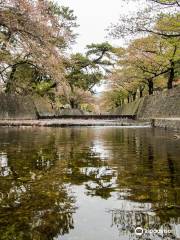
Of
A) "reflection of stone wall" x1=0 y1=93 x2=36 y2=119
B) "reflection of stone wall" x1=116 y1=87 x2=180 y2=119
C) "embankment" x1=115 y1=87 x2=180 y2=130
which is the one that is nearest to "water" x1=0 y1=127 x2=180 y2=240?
"embankment" x1=115 y1=87 x2=180 y2=130

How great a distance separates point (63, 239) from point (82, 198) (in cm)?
111

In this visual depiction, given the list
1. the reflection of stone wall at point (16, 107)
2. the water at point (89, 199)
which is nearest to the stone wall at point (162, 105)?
the reflection of stone wall at point (16, 107)

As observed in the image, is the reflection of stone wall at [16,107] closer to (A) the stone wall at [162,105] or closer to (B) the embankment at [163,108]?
(B) the embankment at [163,108]

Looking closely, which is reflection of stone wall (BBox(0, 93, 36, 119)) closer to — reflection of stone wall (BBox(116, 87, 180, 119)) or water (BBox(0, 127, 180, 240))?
reflection of stone wall (BBox(116, 87, 180, 119))

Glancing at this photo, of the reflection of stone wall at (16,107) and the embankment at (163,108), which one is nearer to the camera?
the embankment at (163,108)

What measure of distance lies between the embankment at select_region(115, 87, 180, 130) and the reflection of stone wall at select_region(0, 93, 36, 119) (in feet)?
36.1

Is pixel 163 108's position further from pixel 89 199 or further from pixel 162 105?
pixel 89 199

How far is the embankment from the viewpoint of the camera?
1885 cm

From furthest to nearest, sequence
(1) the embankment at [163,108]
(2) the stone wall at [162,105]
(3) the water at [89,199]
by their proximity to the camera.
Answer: (2) the stone wall at [162,105] < (1) the embankment at [163,108] < (3) the water at [89,199]

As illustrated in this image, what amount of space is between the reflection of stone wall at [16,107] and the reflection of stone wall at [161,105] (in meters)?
11.4

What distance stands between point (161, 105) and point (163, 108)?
95 cm

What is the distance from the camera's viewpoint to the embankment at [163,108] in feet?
61.8

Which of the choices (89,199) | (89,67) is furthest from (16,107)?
(89,199)

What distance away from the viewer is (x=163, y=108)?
2827 centimetres
